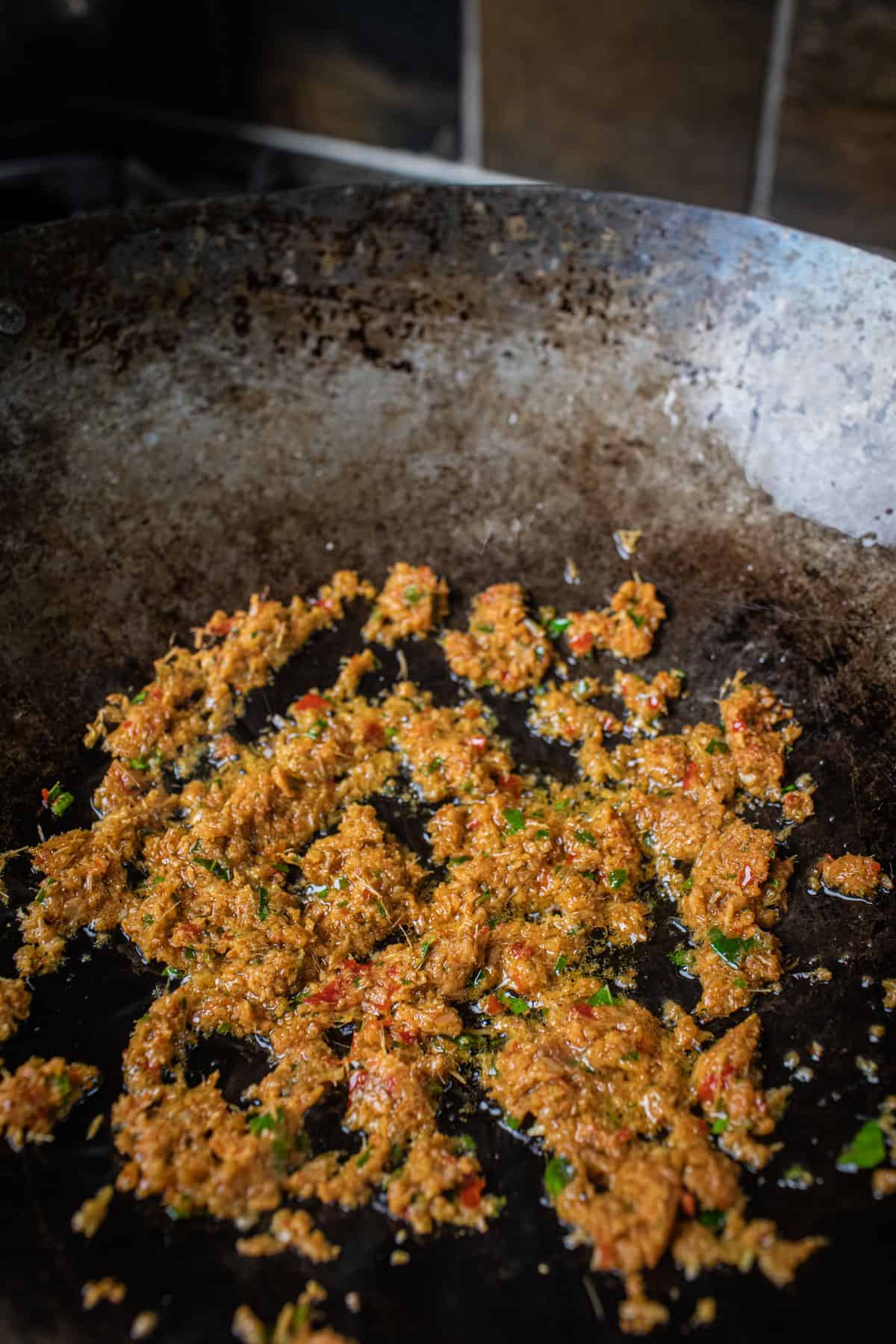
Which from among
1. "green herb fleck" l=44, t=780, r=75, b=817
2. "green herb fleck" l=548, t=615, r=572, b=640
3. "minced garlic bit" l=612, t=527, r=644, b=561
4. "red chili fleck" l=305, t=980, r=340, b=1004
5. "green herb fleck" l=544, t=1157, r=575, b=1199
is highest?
"minced garlic bit" l=612, t=527, r=644, b=561

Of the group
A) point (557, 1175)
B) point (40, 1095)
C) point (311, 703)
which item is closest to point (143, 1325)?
point (40, 1095)

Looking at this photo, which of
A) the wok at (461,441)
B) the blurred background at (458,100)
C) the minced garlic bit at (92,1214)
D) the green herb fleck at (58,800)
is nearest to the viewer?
the minced garlic bit at (92,1214)

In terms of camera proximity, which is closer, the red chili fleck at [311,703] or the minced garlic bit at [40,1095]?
the minced garlic bit at [40,1095]

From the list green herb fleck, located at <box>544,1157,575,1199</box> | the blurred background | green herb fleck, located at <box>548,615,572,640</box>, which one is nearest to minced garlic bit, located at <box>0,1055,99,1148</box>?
green herb fleck, located at <box>544,1157,575,1199</box>

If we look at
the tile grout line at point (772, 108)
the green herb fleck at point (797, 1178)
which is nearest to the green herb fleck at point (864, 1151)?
the green herb fleck at point (797, 1178)

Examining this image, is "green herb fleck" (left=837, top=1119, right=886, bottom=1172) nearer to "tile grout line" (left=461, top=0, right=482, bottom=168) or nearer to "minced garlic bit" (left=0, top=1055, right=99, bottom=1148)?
"minced garlic bit" (left=0, top=1055, right=99, bottom=1148)

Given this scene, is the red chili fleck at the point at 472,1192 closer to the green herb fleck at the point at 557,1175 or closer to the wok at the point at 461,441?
the green herb fleck at the point at 557,1175
